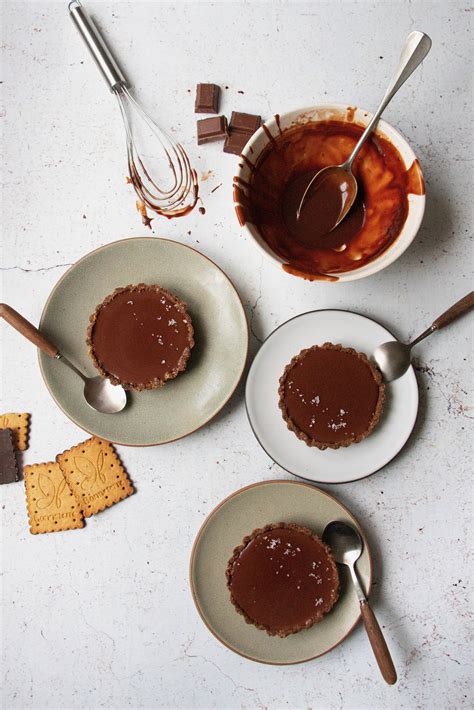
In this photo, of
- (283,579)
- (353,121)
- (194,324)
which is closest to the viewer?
(353,121)

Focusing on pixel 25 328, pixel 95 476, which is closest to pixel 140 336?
pixel 25 328

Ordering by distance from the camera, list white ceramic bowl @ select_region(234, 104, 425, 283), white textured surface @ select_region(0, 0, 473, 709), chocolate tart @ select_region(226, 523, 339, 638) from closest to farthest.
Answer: white ceramic bowl @ select_region(234, 104, 425, 283) → chocolate tart @ select_region(226, 523, 339, 638) → white textured surface @ select_region(0, 0, 473, 709)

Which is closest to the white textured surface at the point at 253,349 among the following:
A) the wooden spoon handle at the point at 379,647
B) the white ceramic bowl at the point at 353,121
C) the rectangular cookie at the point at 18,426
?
the rectangular cookie at the point at 18,426

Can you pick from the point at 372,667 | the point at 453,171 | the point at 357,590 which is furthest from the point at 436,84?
the point at 372,667

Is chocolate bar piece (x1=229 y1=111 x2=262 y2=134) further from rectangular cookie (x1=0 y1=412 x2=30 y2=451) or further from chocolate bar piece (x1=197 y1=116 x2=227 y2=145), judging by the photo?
rectangular cookie (x1=0 y1=412 x2=30 y2=451)

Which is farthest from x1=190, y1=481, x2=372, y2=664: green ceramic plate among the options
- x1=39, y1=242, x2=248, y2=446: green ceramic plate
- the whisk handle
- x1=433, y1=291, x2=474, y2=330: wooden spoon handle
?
the whisk handle

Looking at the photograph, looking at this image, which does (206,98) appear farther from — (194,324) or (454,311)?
(454,311)

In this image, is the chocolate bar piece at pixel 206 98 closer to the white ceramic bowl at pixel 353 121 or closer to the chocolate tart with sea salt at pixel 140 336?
the white ceramic bowl at pixel 353 121
